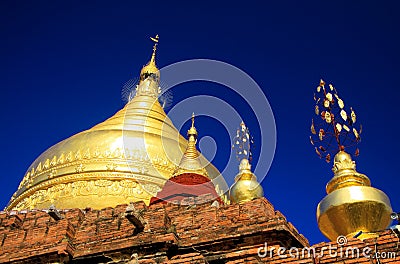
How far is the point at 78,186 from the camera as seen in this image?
21000 mm

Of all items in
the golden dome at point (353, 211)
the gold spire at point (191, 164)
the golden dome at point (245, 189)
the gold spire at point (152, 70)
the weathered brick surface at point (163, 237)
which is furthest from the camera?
the gold spire at point (152, 70)

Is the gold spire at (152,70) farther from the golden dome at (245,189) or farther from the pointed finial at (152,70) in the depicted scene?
the golden dome at (245,189)

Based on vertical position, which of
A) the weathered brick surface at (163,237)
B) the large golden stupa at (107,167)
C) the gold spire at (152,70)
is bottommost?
the weathered brick surface at (163,237)

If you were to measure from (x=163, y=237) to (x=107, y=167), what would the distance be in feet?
42.5

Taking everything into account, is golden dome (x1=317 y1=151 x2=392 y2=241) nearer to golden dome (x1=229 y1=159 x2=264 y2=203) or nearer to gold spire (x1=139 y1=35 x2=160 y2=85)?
golden dome (x1=229 y1=159 x2=264 y2=203)

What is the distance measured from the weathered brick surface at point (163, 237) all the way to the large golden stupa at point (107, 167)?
9.65 meters

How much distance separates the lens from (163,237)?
347 inches

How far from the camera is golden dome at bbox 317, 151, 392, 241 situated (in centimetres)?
930

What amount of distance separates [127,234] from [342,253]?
403cm

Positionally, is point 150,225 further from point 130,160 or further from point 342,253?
point 130,160

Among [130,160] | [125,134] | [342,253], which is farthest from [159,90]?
[342,253]

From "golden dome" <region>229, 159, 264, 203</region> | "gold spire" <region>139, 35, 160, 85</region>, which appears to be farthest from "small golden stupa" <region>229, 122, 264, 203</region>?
"gold spire" <region>139, 35, 160, 85</region>

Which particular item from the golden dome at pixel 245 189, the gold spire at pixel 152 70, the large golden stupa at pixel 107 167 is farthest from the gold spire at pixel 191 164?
the gold spire at pixel 152 70

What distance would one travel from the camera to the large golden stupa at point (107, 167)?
2052 cm
